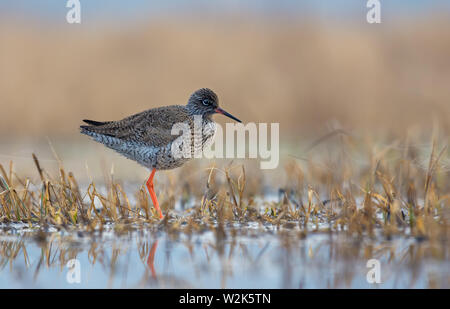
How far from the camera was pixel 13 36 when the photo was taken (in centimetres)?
1506

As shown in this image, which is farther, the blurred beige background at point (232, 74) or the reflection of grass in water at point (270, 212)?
the blurred beige background at point (232, 74)

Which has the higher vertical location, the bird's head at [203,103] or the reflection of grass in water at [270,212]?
the bird's head at [203,103]

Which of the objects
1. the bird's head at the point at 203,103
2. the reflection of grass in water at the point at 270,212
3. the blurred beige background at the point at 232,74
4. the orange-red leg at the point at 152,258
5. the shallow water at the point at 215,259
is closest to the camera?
the shallow water at the point at 215,259

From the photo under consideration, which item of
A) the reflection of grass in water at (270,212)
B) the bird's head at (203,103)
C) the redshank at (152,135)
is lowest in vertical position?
the reflection of grass in water at (270,212)

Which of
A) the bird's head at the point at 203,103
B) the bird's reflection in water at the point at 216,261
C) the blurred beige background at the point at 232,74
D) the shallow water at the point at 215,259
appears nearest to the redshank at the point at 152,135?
the bird's head at the point at 203,103

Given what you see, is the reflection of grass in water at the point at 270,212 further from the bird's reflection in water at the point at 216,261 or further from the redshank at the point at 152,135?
the redshank at the point at 152,135

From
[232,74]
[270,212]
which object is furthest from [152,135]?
[232,74]

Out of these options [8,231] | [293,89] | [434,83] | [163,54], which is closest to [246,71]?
[293,89]

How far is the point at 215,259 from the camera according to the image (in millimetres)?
4336

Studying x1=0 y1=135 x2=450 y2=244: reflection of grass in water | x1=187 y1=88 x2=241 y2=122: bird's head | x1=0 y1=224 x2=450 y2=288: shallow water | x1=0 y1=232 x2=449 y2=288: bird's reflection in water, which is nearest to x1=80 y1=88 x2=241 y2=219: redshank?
x1=187 y1=88 x2=241 y2=122: bird's head

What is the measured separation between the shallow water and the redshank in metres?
1.50

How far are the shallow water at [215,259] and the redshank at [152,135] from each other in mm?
1499

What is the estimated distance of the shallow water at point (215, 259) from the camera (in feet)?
12.5

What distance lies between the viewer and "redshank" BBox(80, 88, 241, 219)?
670cm
